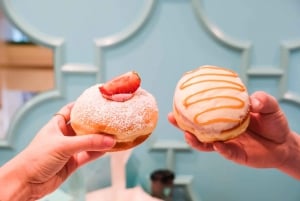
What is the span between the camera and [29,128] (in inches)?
59.1

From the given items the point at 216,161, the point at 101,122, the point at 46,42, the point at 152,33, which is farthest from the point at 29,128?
the point at 101,122

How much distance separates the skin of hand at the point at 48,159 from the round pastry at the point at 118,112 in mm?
26

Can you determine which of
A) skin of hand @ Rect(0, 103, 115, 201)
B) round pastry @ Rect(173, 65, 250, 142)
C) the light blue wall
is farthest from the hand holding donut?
the light blue wall

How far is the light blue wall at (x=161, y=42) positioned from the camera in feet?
4.53

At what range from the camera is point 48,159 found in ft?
2.63

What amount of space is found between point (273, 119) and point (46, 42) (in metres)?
0.85

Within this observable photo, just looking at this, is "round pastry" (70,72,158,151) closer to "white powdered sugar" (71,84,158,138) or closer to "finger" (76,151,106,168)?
"white powdered sugar" (71,84,158,138)

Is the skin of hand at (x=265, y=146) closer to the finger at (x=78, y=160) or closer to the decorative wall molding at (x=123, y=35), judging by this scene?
the finger at (x=78, y=160)

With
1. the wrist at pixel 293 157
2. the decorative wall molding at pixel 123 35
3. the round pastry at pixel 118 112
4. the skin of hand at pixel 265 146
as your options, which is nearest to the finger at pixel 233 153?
the skin of hand at pixel 265 146

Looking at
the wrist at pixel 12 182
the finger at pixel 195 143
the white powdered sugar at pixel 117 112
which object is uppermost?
the white powdered sugar at pixel 117 112

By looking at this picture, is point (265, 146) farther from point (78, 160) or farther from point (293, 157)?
point (78, 160)

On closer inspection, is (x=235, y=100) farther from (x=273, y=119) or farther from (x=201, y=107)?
(x=273, y=119)

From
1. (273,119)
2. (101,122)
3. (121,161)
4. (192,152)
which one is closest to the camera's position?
(101,122)

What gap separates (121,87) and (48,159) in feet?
0.68
